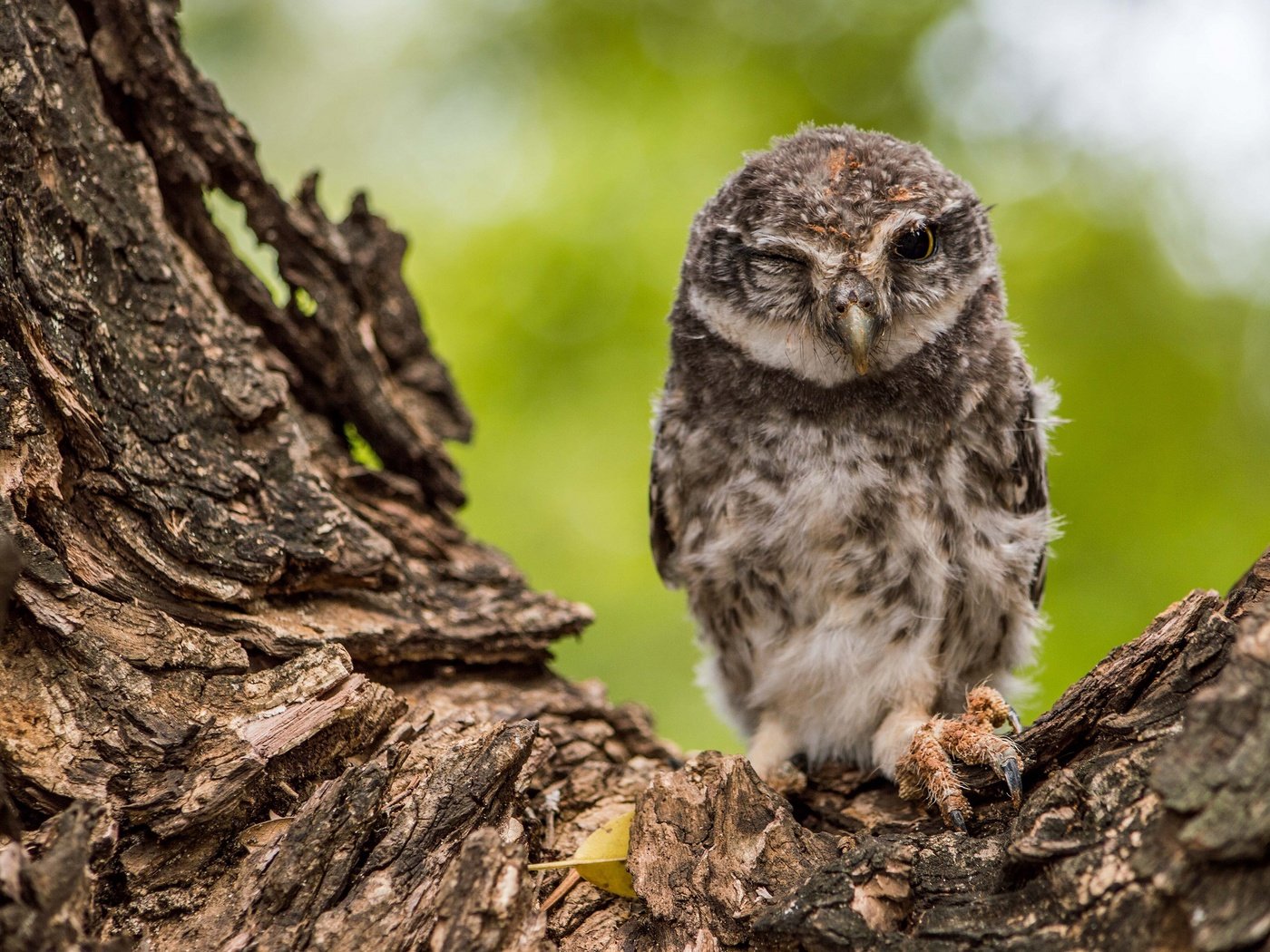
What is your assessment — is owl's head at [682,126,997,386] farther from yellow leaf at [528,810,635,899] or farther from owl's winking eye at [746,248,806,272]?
yellow leaf at [528,810,635,899]

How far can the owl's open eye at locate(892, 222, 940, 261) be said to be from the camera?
268 centimetres

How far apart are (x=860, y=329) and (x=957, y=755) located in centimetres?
103

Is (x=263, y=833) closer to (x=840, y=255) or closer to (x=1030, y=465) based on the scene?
(x=840, y=255)

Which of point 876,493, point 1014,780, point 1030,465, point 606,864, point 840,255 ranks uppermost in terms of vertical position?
point 1030,465

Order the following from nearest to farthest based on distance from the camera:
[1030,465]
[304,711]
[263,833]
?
[263,833] < [304,711] < [1030,465]

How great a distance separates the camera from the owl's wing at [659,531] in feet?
11.0

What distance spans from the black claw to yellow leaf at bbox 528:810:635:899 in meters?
0.80

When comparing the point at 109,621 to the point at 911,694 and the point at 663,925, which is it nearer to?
the point at 663,925

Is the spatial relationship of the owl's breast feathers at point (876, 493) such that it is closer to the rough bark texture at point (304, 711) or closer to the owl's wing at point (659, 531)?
the owl's wing at point (659, 531)

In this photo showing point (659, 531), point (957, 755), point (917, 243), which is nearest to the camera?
point (957, 755)

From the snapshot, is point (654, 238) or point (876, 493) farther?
point (654, 238)

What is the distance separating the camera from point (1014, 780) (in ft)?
6.87

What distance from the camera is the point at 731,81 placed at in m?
5.08

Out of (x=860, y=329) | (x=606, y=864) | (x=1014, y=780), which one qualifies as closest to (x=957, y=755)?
(x=1014, y=780)
